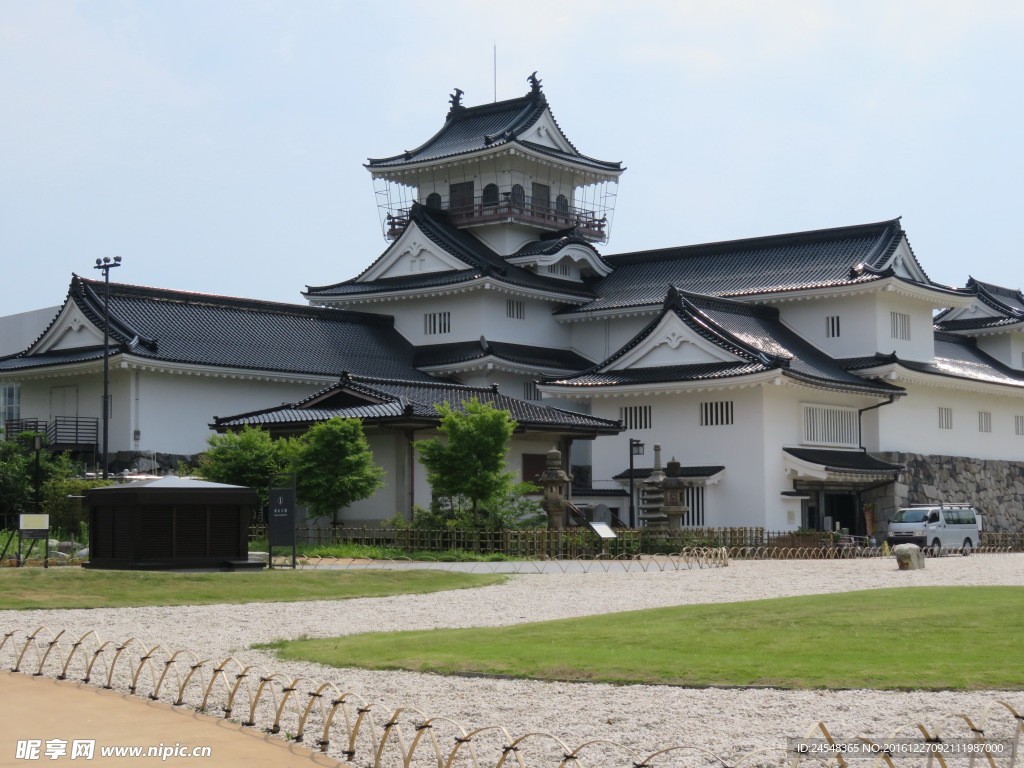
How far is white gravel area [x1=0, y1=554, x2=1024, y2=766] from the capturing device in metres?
11.5

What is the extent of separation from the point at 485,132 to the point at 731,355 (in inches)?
825

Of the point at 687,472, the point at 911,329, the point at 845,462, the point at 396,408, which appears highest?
the point at 911,329

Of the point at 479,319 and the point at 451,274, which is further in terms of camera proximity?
the point at 451,274

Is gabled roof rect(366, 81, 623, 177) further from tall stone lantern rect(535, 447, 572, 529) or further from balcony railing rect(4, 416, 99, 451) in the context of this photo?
tall stone lantern rect(535, 447, 572, 529)

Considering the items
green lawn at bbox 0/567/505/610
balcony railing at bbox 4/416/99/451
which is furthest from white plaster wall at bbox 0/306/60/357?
green lawn at bbox 0/567/505/610

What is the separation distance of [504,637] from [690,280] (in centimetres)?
3966

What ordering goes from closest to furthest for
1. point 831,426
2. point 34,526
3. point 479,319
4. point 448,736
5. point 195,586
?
1. point 448,736
2. point 195,586
3. point 34,526
4. point 831,426
5. point 479,319

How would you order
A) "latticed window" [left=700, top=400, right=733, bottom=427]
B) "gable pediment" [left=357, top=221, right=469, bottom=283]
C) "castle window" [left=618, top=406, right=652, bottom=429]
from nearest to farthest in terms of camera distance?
"latticed window" [left=700, top=400, right=733, bottom=427]
"castle window" [left=618, top=406, right=652, bottom=429]
"gable pediment" [left=357, top=221, right=469, bottom=283]

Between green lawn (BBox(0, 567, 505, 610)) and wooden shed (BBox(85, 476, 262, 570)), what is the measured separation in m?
1.12

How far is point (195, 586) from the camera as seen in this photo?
954 inches

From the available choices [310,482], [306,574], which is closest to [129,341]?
[310,482]

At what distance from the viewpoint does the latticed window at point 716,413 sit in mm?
45031

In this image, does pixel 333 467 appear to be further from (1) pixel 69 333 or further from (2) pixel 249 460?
(1) pixel 69 333

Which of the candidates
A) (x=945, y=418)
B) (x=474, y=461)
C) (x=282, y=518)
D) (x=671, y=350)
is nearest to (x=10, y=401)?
(x=474, y=461)
